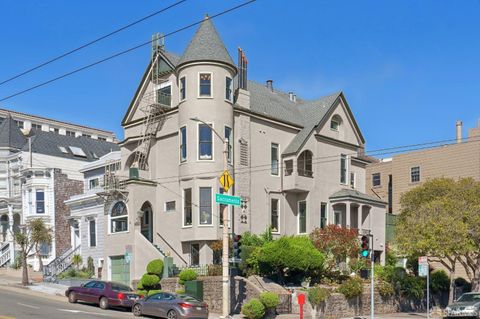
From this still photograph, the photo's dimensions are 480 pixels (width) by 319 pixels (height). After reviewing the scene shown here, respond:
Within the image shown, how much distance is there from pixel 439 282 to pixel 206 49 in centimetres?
2068

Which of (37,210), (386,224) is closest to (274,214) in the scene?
(386,224)

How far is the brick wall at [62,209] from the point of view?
164 ft

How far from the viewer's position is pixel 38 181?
5056 cm

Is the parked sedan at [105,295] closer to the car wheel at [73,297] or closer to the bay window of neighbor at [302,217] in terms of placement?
the car wheel at [73,297]

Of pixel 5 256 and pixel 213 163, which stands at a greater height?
pixel 213 163

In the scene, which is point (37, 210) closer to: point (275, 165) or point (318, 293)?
point (275, 165)

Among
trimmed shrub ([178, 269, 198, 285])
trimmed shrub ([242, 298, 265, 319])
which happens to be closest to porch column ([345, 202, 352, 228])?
trimmed shrub ([178, 269, 198, 285])

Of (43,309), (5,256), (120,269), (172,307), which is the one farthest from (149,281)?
(5,256)

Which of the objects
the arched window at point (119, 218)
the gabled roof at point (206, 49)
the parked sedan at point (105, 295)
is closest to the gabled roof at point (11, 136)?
the arched window at point (119, 218)

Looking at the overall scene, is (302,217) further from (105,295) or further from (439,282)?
(105,295)

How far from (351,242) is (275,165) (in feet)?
24.7

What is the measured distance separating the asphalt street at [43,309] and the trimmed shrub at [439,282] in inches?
769

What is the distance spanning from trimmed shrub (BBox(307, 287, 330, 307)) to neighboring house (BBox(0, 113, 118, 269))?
84.7ft

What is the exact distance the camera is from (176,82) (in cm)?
3938
